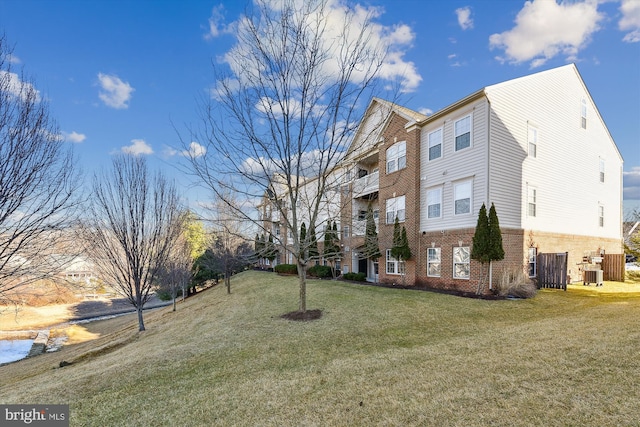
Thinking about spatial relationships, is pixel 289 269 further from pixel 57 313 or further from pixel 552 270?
pixel 57 313

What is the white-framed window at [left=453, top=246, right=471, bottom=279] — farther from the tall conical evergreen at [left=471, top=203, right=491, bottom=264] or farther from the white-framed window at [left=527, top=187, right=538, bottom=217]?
the white-framed window at [left=527, top=187, right=538, bottom=217]

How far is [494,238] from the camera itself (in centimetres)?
1255

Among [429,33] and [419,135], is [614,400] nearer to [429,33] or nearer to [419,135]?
[429,33]

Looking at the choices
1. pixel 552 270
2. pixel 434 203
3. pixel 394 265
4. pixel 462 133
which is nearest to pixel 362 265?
pixel 394 265

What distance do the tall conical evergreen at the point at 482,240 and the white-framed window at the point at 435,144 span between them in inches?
154

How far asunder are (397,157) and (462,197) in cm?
489

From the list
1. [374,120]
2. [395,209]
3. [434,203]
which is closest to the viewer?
[434,203]

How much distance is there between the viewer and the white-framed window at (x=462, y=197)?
1390 centimetres

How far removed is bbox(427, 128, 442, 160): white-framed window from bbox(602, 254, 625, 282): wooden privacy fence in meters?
13.2

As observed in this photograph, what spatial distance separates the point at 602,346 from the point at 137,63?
17137mm

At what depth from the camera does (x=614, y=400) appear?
354 centimetres

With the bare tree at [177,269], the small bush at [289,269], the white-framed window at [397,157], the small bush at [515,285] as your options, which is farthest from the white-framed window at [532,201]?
the bare tree at [177,269]

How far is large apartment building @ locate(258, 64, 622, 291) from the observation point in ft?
44.3

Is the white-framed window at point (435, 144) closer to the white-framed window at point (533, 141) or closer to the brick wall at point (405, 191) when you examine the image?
the brick wall at point (405, 191)
